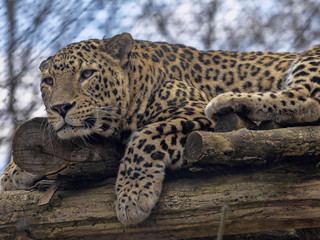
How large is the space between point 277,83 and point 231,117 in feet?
4.83

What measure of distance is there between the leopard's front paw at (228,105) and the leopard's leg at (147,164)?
28 centimetres

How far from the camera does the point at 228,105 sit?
3771 mm

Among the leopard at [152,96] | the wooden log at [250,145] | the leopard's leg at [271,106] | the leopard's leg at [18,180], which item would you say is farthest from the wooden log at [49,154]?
the leopard's leg at [271,106]

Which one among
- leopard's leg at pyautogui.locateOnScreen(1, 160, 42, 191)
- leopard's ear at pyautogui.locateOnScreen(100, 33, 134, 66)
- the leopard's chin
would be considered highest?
leopard's ear at pyautogui.locateOnScreen(100, 33, 134, 66)

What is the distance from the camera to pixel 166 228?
347 cm

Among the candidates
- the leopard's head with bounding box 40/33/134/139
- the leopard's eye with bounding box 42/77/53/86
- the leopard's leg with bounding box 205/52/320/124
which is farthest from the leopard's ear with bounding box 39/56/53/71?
the leopard's leg with bounding box 205/52/320/124

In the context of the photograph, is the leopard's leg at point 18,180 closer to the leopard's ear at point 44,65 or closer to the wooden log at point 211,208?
the wooden log at point 211,208

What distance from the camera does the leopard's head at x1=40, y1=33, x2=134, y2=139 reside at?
13.4ft

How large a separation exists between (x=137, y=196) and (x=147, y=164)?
0.30 metres

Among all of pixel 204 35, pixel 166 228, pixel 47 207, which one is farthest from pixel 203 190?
pixel 204 35

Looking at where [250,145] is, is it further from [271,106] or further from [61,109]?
[61,109]

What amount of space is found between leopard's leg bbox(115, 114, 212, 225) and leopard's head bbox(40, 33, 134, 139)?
19.9 inches

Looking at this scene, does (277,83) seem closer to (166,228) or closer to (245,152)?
(245,152)

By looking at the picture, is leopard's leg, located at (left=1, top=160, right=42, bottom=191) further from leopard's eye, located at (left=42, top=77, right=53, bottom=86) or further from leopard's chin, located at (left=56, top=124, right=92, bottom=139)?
leopard's eye, located at (left=42, top=77, right=53, bottom=86)
